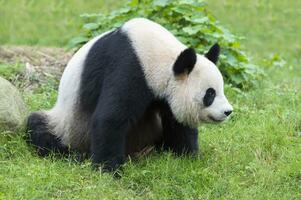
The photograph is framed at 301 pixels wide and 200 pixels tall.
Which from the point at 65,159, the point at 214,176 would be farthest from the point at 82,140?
the point at 214,176

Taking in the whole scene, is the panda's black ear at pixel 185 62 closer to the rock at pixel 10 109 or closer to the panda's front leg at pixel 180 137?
the panda's front leg at pixel 180 137

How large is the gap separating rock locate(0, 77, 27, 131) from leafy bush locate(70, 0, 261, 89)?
7.48 ft

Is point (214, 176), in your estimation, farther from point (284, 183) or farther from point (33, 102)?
point (33, 102)

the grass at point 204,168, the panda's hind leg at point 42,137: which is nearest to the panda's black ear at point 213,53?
the grass at point 204,168

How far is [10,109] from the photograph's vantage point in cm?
684

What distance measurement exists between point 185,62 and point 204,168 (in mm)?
1094

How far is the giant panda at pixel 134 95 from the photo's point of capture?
6292 millimetres

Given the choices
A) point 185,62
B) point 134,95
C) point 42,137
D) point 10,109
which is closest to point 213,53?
point 185,62

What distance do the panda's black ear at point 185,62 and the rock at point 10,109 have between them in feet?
5.90

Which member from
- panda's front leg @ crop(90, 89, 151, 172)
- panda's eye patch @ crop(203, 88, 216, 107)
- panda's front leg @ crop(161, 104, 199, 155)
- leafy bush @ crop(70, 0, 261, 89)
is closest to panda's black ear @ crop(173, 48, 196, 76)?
panda's eye patch @ crop(203, 88, 216, 107)

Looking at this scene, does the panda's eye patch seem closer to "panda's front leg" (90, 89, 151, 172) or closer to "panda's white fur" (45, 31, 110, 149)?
"panda's front leg" (90, 89, 151, 172)

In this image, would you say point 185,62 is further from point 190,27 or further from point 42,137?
point 190,27

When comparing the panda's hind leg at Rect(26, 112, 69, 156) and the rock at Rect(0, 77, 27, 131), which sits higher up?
the rock at Rect(0, 77, 27, 131)

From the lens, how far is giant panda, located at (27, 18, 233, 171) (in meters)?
6.29
